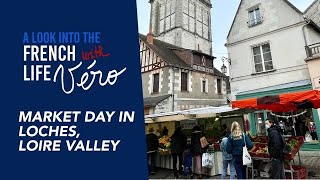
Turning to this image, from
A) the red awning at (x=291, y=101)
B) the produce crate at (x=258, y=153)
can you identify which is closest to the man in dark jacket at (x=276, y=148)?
the produce crate at (x=258, y=153)

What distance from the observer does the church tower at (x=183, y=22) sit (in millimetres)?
40031

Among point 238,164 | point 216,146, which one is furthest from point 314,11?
point 238,164

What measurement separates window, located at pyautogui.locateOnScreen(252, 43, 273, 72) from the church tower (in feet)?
82.6

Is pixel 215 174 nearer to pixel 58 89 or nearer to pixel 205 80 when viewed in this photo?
pixel 58 89

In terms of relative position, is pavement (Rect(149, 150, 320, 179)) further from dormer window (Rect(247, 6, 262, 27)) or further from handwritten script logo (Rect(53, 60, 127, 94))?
dormer window (Rect(247, 6, 262, 27))

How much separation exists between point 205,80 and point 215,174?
1618 centimetres

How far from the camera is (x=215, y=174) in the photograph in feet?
27.0

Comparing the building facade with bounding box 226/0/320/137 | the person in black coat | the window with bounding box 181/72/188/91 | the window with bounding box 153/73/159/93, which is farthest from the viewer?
the window with bounding box 181/72/188/91

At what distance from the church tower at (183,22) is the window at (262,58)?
82.6 feet

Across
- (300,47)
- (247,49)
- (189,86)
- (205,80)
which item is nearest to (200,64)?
(205,80)

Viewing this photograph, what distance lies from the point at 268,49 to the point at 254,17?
2206 millimetres

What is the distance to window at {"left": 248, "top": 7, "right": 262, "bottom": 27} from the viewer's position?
14.2m

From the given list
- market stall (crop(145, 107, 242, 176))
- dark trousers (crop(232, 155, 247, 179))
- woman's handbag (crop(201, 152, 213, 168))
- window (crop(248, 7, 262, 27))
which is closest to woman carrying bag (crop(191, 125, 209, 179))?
woman's handbag (crop(201, 152, 213, 168))

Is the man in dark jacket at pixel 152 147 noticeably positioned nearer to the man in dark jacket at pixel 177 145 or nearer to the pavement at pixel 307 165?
the pavement at pixel 307 165
